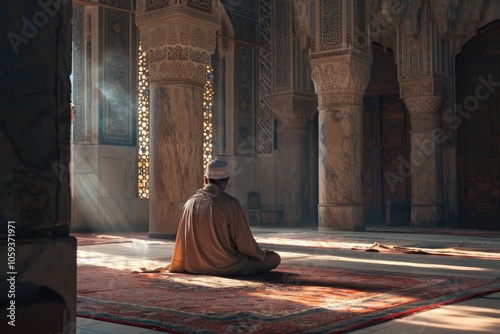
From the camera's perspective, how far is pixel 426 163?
13.3 metres

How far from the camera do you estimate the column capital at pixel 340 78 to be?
11094mm

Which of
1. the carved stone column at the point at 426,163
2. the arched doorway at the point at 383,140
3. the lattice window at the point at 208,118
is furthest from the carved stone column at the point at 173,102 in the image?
the arched doorway at the point at 383,140

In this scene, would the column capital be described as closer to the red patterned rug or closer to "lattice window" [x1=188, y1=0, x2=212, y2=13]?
"lattice window" [x1=188, y1=0, x2=212, y2=13]

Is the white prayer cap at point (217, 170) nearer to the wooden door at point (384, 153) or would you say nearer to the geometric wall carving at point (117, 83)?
the geometric wall carving at point (117, 83)

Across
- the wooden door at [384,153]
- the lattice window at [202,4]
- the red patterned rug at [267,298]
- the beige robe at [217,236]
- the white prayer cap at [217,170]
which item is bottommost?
the red patterned rug at [267,298]

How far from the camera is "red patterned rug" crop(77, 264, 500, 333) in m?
3.27

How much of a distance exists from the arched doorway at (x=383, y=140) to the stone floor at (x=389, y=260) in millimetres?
3372

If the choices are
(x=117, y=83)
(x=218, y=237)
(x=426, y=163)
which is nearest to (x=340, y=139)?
(x=426, y=163)

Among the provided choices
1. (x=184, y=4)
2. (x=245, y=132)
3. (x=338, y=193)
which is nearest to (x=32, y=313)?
(x=184, y=4)

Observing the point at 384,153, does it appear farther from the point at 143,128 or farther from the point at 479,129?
the point at 143,128

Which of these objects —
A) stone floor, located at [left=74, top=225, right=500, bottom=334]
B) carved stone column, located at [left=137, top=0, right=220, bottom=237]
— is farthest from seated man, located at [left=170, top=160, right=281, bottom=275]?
carved stone column, located at [left=137, top=0, right=220, bottom=237]

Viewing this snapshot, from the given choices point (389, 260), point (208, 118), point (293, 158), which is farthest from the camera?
point (293, 158)

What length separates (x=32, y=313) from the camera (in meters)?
2.17

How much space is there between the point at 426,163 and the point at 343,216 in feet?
9.36
